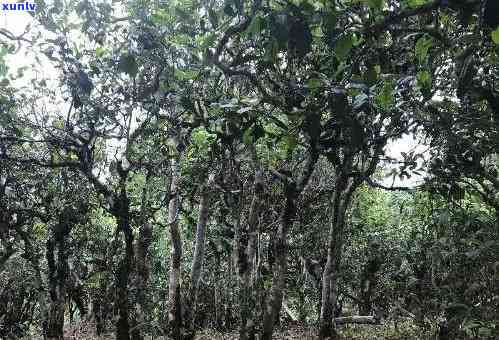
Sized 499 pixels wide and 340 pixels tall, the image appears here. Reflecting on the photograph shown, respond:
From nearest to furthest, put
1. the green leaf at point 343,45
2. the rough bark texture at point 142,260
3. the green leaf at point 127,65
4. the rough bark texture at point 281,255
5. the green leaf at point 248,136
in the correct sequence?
the green leaf at point 343,45 < the green leaf at point 248,136 < the green leaf at point 127,65 < the rough bark texture at point 281,255 < the rough bark texture at point 142,260

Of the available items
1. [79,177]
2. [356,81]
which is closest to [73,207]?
[79,177]

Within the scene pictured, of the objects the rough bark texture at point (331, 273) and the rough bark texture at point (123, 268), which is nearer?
the rough bark texture at point (123, 268)

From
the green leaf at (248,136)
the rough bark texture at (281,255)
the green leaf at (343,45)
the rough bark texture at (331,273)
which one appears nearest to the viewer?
the green leaf at (343,45)

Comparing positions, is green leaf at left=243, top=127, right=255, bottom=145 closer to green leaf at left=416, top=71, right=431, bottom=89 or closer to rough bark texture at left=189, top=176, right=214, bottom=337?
green leaf at left=416, top=71, right=431, bottom=89

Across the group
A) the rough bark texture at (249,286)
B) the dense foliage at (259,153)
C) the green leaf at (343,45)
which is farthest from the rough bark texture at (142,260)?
the green leaf at (343,45)

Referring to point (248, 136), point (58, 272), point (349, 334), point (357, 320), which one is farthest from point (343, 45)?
point (58, 272)

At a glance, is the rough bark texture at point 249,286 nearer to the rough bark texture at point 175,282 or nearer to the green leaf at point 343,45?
the rough bark texture at point 175,282

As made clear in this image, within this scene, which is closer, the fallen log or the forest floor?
the forest floor

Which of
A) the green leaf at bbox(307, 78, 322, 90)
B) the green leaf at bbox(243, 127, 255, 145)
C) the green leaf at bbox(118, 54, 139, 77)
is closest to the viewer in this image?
the green leaf at bbox(307, 78, 322, 90)

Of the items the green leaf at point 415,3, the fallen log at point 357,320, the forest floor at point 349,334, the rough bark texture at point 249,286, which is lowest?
the forest floor at point 349,334

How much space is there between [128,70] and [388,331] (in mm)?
12916

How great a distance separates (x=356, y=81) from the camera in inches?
122

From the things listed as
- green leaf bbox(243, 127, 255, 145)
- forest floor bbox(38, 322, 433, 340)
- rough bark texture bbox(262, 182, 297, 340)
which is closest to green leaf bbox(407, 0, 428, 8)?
green leaf bbox(243, 127, 255, 145)

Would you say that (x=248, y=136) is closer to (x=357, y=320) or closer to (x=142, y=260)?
(x=142, y=260)
